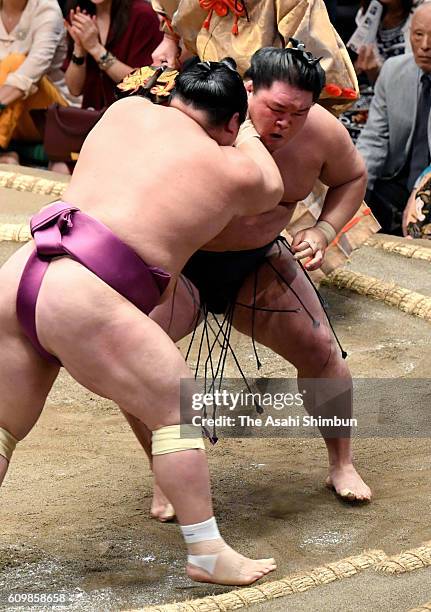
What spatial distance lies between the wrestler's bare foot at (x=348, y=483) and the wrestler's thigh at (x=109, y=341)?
755 millimetres

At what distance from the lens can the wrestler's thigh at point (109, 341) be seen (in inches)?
76.9

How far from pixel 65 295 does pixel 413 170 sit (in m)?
2.78

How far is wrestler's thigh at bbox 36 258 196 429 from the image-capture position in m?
1.95

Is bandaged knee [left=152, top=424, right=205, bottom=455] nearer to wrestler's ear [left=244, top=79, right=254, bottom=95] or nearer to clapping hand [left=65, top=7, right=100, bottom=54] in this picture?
wrestler's ear [left=244, top=79, right=254, bottom=95]

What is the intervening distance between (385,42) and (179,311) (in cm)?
285

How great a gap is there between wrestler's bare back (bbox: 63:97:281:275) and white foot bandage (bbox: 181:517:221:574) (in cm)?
45

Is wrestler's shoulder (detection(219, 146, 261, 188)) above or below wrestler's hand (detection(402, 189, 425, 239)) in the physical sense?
above

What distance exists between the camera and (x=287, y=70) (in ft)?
7.36

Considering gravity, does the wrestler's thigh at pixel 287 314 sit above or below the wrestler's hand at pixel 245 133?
below

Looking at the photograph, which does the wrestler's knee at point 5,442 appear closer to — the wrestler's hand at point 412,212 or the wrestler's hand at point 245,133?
the wrestler's hand at point 245,133

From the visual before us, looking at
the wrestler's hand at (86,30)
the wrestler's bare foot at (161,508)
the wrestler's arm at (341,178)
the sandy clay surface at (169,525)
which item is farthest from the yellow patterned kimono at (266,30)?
the wrestler's hand at (86,30)

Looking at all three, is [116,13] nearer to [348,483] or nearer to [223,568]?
[348,483]

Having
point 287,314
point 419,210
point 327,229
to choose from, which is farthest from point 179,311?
point 419,210

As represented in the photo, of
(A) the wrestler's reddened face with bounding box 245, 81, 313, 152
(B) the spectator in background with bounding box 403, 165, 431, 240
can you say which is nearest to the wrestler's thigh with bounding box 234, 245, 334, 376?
(A) the wrestler's reddened face with bounding box 245, 81, 313, 152
